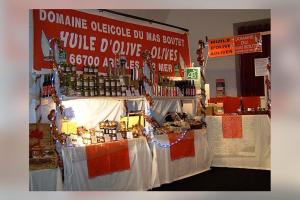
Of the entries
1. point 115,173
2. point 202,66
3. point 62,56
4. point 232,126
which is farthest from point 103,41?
point 232,126

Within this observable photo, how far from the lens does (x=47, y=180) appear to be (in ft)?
8.61

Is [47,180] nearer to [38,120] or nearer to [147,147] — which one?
[38,120]

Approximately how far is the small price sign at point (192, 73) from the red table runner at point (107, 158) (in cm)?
93

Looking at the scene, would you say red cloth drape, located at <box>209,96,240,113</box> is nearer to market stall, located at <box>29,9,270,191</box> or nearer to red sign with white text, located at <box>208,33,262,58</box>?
market stall, located at <box>29,9,270,191</box>

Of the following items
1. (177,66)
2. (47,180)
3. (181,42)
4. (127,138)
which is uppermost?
(181,42)

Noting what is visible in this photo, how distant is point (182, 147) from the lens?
3.67 m

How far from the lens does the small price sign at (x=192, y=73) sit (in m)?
3.43

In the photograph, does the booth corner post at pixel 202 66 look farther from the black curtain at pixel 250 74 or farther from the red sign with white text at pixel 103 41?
the black curtain at pixel 250 74

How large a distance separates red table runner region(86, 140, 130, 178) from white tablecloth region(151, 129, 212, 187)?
32 cm

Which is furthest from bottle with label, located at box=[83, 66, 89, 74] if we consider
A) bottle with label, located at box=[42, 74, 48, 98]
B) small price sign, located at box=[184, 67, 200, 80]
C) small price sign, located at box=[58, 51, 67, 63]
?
small price sign, located at box=[184, 67, 200, 80]

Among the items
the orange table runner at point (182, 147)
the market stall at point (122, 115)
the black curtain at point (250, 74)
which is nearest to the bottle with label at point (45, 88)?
the market stall at point (122, 115)
